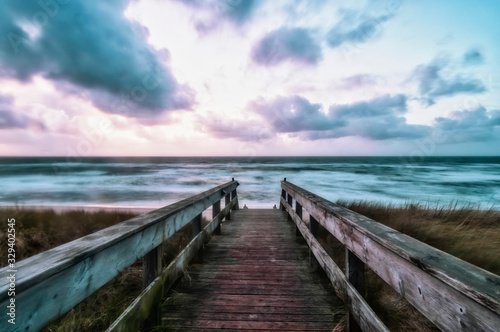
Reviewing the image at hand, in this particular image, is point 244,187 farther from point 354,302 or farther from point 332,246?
point 354,302

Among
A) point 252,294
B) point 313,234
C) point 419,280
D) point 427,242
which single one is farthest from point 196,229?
point 427,242

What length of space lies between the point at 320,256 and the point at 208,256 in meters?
1.79

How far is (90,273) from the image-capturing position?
1279 mm

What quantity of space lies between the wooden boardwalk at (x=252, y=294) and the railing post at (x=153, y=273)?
0.56 ft

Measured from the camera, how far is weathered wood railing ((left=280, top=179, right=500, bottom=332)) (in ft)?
2.94

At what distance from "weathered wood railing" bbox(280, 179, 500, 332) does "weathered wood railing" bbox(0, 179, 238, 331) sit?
1612 mm

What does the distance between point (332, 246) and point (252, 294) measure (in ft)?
9.26

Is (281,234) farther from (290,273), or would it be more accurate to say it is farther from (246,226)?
(290,273)

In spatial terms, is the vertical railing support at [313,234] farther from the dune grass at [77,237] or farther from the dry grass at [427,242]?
the dune grass at [77,237]

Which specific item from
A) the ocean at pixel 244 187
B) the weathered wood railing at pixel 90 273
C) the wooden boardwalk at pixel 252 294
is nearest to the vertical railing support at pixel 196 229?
the wooden boardwalk at pixel 252 294

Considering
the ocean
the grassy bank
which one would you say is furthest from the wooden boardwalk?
the ocean

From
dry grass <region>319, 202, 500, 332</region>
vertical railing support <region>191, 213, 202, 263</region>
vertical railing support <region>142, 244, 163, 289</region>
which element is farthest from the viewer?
vertical railing support <region>191, 213, 202, 263</region>

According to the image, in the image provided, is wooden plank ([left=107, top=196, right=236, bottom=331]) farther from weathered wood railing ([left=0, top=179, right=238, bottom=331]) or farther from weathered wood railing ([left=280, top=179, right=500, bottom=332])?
weathered wood railing ([left=280, top=179, right=500, bottom=332])

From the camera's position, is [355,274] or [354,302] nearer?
[354,302]
